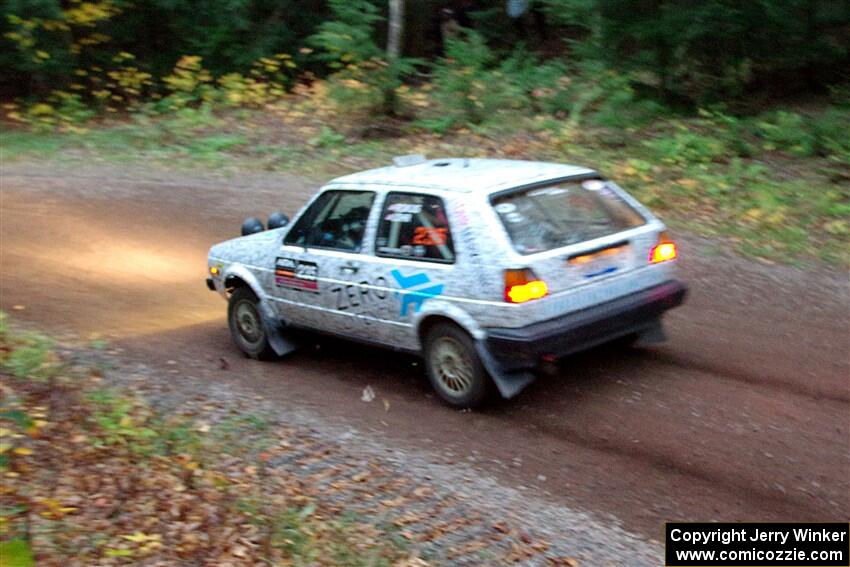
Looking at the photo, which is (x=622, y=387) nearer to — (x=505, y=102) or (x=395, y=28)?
(x=505, y=102)

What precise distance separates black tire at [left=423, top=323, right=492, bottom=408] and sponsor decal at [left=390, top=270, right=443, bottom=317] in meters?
0.23

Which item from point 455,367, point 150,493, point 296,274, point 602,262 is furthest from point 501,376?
point 150,493

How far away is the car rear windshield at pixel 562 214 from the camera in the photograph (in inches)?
268

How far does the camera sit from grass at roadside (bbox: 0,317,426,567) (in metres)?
4.87

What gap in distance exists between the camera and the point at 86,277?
460 inches

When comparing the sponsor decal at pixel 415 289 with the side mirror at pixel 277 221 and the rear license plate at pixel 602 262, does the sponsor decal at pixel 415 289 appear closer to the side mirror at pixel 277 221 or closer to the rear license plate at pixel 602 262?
the rear license plate at pixel 602 262

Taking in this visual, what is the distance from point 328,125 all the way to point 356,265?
1231 cm

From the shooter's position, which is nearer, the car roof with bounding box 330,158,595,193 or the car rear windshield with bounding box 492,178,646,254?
the car rear windshield with bounding box 492,178,646,254

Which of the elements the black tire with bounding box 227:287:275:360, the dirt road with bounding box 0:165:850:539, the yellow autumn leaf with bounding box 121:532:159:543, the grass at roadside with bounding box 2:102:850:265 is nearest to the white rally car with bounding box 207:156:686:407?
the dirt road with bounding box 0:165:850:539

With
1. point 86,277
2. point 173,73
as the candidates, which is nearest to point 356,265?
Answer: point 86,277

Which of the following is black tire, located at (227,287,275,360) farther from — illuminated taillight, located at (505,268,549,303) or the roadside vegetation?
the roadside vegetation
